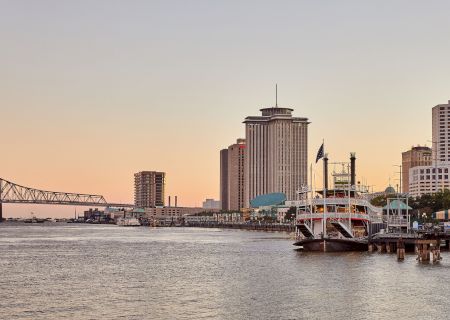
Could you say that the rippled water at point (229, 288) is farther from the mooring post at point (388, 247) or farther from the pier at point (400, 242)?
the mooring post at point (388, 247)

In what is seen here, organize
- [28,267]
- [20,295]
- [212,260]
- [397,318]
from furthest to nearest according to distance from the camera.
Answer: [212,260], [28,267], [20,295], [397,318]

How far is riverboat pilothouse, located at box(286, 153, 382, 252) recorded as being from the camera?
358ft

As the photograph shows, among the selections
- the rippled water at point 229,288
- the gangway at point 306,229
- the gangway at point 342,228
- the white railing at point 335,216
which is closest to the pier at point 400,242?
the rippled water at point 229,288

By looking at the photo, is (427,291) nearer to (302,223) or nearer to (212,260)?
(212,260)

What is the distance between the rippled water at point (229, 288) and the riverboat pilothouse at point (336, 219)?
5179 mm

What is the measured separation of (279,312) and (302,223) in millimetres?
62883

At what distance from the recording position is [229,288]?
68.5 m

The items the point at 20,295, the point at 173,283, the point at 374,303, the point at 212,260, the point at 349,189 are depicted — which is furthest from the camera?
the point at 349,189

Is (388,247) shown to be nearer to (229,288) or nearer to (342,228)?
(342,228)

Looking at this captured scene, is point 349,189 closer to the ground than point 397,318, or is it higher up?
higher up

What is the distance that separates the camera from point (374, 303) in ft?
194

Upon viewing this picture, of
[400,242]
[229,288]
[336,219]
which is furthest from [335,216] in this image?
[229,288]

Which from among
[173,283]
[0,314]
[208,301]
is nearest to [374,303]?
[208,301]

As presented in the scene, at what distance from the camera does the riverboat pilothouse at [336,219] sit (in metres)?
109
